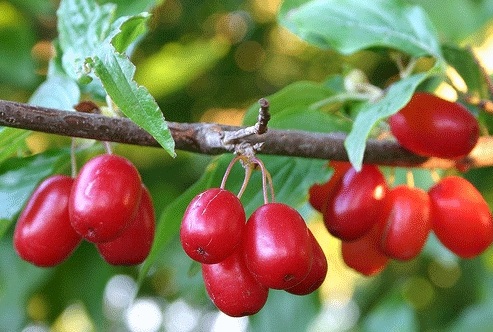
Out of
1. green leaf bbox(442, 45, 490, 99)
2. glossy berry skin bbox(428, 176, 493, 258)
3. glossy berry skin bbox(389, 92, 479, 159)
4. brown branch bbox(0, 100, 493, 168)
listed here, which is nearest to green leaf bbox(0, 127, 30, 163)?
brown branch bbox(0, 100, 493, 168)

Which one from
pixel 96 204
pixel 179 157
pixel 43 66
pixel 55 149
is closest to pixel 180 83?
pixel 179 157

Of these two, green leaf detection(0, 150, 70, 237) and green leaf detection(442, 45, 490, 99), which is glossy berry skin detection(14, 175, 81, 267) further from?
green leaf detection(442, 45, 490, 99)

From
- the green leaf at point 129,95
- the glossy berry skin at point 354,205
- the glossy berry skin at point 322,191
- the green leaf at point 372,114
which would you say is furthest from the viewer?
the glossy berry skin at point 322,191

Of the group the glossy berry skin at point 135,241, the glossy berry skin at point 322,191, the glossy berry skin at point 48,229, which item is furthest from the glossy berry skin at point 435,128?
the glossy berry skin at point 48,229

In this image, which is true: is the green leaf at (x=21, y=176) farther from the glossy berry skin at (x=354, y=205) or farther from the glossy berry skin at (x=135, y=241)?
the glossy berry skin at (x=354, y=205)

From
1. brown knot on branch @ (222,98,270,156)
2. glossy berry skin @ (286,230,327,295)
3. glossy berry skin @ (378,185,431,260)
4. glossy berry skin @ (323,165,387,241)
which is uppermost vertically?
brown knot on branch @ (222,98,270,156)

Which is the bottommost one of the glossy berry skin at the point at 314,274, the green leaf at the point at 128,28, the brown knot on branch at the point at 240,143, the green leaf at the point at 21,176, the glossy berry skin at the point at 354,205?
the green leaf at the point at 21,176

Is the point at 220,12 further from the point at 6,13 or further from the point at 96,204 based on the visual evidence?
the point at 96,204

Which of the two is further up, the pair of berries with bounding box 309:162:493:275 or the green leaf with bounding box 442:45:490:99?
the green leaf with bounding box 442:45:490:99
